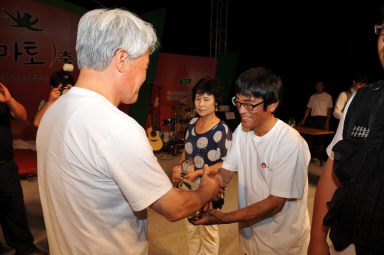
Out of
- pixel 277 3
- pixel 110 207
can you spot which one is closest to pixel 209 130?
pixel 110 207

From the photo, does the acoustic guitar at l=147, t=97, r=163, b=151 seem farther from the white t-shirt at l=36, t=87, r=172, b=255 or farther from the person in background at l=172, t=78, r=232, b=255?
the white t-shirt at l=36, t=87, r=172, b=255

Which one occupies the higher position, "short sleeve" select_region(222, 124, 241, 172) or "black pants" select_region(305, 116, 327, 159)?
"short sleeve" select_region(222, 124, 241, 172)

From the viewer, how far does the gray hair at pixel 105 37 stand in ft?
3.48

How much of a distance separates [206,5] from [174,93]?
4.69 meters

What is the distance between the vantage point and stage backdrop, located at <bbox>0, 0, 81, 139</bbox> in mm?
5461

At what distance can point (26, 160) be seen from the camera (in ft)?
17.0

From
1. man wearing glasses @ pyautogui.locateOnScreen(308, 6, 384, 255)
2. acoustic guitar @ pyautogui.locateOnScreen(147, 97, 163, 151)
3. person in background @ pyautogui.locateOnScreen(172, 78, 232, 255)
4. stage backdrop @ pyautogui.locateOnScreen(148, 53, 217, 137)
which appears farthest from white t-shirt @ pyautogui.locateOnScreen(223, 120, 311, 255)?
Answer: stage backdrop @ pyautogui.locateOnScreen(148, 53, 217, 137)

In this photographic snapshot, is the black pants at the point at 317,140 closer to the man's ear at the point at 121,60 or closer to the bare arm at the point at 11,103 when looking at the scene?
the bare arm at the point at 11,103

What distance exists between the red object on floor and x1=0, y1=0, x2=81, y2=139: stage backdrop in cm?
46

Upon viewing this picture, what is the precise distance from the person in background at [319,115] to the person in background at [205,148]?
5.15 meters

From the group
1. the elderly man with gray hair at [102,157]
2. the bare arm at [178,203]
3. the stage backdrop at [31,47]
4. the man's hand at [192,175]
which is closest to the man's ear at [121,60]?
the elderly man with gray hair at [102,157]

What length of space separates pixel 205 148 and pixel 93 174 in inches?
61.8

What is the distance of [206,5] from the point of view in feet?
34.9

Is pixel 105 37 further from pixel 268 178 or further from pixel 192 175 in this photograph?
pixel 192 175
